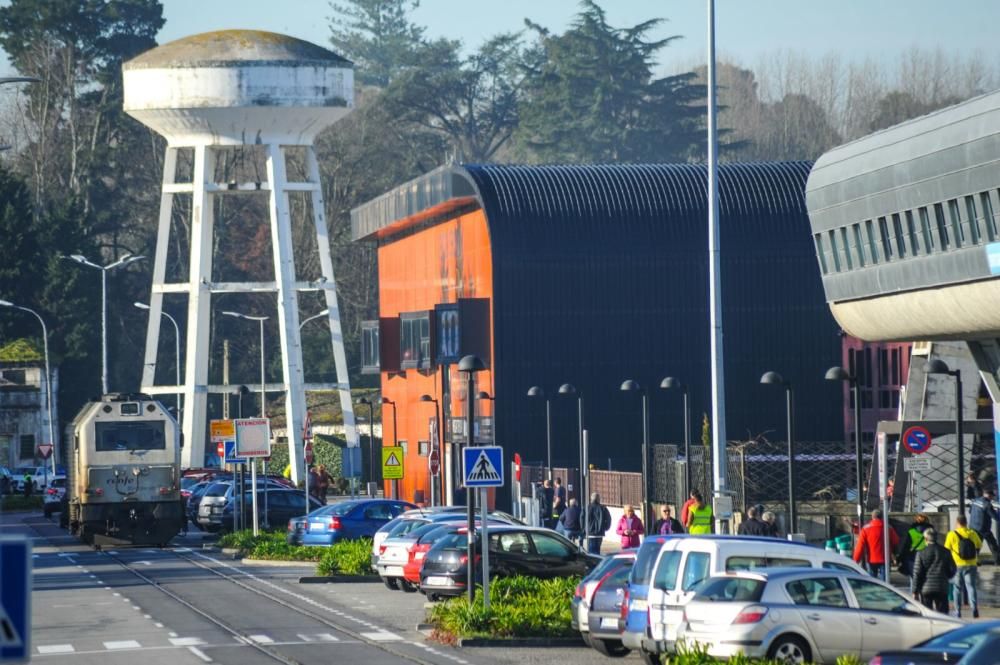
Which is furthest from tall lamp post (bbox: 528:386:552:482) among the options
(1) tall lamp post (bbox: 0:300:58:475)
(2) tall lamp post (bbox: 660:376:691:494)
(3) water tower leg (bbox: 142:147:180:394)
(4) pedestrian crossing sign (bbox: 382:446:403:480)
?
(1) tall lamp post (bbox: 0:300:58:475)

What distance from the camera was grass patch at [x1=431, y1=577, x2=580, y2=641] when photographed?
85.7 ft

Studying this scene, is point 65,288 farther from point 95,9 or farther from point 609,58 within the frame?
point 609,58

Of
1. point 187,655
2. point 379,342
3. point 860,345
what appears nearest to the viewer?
point 187,655

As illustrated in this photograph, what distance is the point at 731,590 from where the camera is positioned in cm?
2139

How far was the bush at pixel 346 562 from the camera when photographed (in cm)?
3762

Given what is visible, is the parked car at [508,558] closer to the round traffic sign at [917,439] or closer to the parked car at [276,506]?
the round traffic sign at [917,439]

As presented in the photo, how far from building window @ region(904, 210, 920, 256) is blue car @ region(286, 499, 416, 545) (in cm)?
1207

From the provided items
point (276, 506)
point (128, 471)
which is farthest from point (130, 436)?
point (276, 506)

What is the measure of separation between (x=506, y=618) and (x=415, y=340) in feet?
137

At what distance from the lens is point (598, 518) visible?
4112cm

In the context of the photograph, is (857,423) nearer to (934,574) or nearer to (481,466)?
(934,574)

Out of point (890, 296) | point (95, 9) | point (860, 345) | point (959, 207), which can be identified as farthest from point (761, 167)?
point (95, 9)

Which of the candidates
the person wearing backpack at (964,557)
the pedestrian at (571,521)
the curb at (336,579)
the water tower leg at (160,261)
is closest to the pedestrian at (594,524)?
the pedestrian at (571,521)

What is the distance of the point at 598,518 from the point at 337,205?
6333 cm
